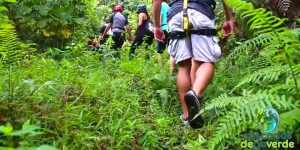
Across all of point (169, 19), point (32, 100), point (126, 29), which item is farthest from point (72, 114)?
point (126, 29)

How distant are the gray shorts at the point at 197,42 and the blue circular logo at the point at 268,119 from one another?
3.78 ft

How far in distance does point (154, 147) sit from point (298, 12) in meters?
2.67

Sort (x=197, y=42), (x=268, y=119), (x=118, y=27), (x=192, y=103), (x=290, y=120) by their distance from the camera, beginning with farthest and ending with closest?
1. (x=118, y=27)
2. (x=197, y=42)
3. (x=192, y=103)
4. (x=268, y=119)
5. (x=290, y=120)

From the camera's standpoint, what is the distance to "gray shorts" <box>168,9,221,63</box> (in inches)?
124

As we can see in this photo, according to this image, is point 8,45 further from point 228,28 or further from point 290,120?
point 290,120

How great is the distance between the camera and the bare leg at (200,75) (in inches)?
118

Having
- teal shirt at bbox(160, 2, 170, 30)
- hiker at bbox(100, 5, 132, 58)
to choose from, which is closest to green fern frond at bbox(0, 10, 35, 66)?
teal shirt at bbox(160, 2, 170, 30)

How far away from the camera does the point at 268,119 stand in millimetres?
2031

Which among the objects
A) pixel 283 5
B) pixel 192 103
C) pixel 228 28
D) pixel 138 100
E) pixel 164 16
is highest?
pixel 283 5

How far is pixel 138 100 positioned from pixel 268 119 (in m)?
1.54

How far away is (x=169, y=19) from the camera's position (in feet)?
11.1

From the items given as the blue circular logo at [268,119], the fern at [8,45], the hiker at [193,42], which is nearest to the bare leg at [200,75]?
the hiker at [193,42]

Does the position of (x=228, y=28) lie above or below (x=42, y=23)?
above

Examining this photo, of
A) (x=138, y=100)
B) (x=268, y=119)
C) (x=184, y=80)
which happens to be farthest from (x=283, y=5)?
(x=268, y=119)
